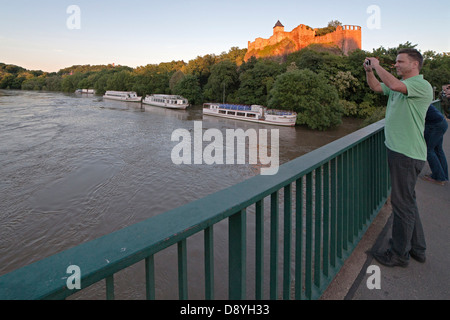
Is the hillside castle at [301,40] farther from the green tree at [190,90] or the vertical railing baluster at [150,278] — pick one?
the vertical railing baluster at [150,278]

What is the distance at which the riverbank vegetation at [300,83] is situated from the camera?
3111 centimetres

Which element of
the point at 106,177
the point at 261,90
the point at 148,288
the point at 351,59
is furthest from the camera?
the point at 261,90

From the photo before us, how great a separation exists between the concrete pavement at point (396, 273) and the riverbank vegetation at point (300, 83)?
8795 mm

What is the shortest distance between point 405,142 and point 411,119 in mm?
197

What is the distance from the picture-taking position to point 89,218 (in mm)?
10031

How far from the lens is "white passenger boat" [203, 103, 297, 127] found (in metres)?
32.1

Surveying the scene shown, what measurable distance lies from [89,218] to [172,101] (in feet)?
133

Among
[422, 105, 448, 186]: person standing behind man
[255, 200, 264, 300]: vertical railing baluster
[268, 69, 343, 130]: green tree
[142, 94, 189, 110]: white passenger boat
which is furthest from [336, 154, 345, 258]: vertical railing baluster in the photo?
[142, 94, 189, 110]: white passenger boat

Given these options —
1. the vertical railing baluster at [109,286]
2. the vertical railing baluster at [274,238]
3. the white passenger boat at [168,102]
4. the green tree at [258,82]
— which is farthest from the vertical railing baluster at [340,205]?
the white passenger boat at [168,102]

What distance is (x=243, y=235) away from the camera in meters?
1.38

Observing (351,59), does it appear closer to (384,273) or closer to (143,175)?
(143,175)

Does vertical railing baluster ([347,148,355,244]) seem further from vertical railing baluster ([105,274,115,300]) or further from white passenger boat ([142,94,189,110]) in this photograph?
white passenger boat ([142,94,189,110])

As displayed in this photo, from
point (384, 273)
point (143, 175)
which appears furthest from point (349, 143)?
point (143, 175)

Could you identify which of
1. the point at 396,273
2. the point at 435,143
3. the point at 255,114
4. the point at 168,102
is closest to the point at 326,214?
the point at 396,273
